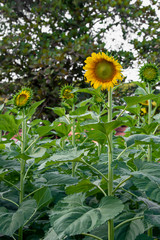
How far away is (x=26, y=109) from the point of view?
45.3 inches

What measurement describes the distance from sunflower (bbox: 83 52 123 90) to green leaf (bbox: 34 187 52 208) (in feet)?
1.47

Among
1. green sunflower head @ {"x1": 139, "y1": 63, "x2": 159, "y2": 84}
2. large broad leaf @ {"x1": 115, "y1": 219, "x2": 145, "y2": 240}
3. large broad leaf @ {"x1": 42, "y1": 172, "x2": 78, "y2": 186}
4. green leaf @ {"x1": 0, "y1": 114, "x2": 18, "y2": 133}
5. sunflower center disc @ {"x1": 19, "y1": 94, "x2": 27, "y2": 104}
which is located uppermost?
green sunflower head @ {"x1": 139, "y1": 63, "x2": 159, "y2": 84}

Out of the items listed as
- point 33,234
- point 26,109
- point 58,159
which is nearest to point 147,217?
point 58,159

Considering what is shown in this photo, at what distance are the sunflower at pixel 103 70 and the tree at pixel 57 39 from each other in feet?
12.9

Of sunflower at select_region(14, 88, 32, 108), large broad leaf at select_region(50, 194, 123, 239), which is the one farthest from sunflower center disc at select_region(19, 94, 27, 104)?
large broad leaf at select_region(50, 194, 123, 239)

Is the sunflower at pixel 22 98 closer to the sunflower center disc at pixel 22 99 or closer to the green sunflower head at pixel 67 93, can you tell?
the sunflower center disc at pixel 22 99

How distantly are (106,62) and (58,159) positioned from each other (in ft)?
1.36

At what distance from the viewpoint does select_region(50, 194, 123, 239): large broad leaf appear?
0.55 m

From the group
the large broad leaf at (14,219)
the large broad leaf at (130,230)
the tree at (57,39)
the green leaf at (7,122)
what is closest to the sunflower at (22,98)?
Answer: the green leaf at (7,122)

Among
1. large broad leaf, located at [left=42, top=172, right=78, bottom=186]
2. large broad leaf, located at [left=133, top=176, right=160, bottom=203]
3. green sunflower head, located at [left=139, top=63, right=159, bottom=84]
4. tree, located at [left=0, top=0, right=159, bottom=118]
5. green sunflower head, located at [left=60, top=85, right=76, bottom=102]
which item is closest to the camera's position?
large broad leaf, located at [left=133, top=176, right=160, bottom=203]

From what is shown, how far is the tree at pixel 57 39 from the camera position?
16.2 feet

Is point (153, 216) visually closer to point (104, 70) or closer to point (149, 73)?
point (104, 70)

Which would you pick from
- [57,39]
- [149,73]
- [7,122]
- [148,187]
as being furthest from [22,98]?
[57,39]

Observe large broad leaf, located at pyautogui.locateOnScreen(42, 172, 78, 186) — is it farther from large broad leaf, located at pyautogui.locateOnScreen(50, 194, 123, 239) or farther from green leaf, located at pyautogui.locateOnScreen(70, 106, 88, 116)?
green leaf, located at pyautogui.locateOnScreen(70, 106, 88, 116)
